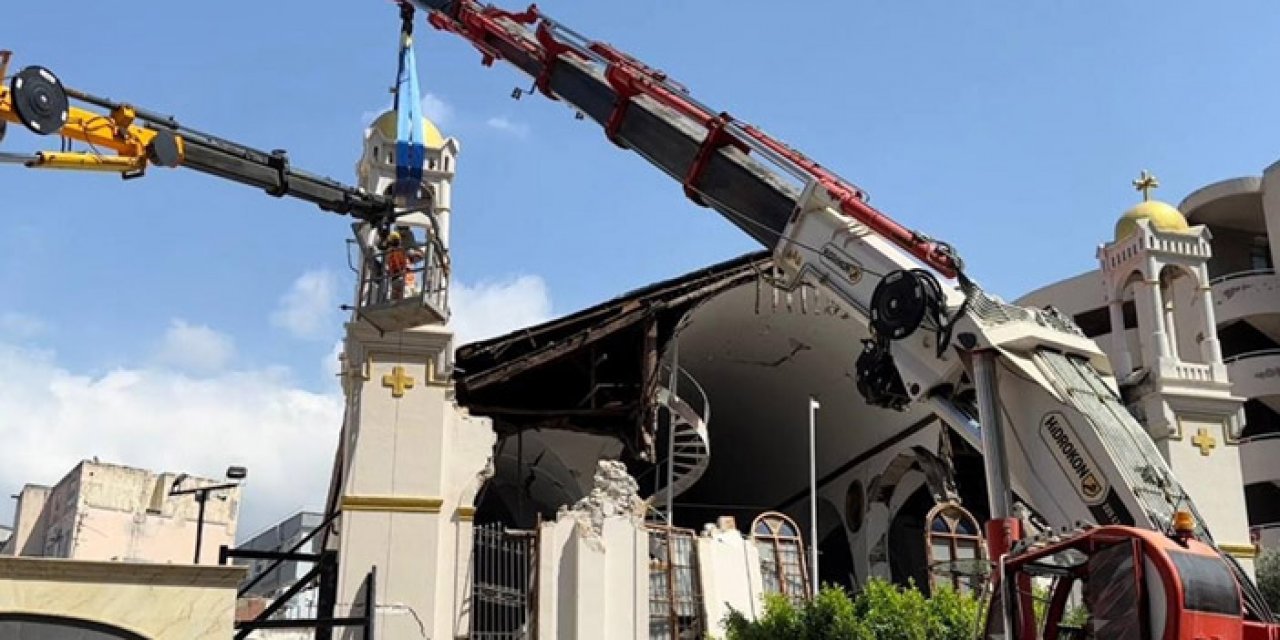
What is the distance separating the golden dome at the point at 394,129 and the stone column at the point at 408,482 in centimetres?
363

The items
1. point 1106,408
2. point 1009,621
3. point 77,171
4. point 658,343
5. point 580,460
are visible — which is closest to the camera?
point 1009,621

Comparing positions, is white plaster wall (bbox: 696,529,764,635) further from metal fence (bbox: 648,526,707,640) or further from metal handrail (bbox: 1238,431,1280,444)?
metal handrail (bbox: 1238,431,1280,444)

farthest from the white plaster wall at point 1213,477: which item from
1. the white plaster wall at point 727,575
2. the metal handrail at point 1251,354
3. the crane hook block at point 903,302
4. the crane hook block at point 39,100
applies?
the metal handrail at point 1251,354

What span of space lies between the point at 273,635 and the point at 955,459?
1701cm

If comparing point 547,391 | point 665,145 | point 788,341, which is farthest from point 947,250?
point 788,341

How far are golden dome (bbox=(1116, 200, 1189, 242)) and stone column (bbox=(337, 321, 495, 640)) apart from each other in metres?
11.3

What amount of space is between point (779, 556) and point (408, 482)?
973 cm

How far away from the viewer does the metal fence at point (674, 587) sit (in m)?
25.0

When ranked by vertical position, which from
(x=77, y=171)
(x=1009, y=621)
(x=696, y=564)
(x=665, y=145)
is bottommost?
(x=1009, y=621)

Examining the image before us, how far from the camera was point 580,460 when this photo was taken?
110 ft

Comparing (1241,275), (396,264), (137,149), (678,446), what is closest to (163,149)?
(137,149)

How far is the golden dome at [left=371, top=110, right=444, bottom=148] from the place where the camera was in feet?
76.2

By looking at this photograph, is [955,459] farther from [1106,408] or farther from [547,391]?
[1106,408]

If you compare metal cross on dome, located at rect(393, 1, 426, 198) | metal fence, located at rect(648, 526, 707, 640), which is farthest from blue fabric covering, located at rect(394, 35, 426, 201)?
metal fence, located at rect(648, 526, 707, 640)
